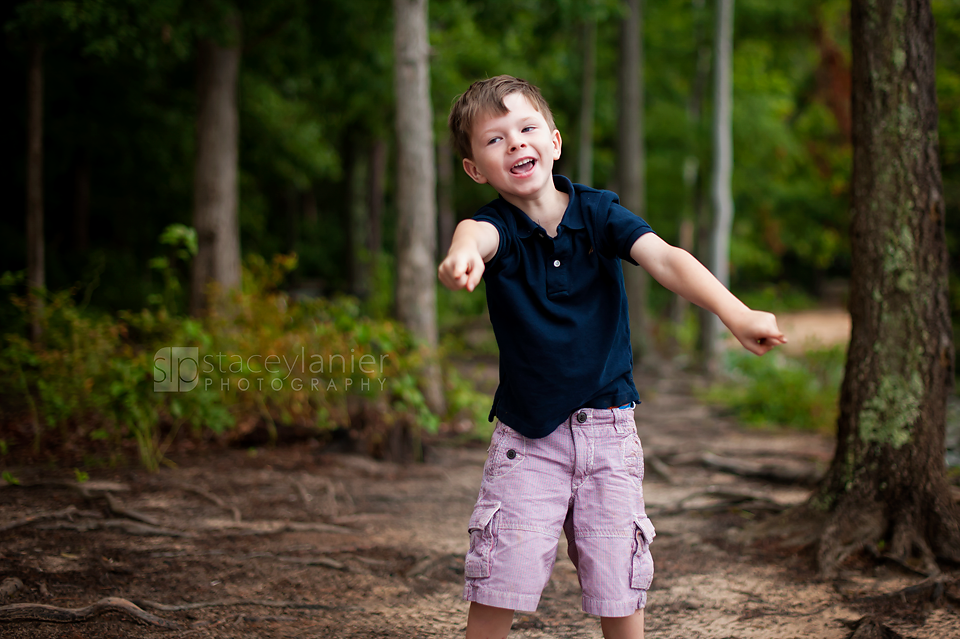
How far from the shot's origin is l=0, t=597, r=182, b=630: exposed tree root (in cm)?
258

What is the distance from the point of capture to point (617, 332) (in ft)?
7.22

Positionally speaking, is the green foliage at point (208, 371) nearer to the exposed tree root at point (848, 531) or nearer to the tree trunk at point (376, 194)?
the exposed tree root at point (848, 531)

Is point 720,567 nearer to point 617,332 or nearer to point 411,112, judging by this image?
point 617,332

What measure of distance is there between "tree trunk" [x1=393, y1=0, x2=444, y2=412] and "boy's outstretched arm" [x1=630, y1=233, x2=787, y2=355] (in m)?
4.94

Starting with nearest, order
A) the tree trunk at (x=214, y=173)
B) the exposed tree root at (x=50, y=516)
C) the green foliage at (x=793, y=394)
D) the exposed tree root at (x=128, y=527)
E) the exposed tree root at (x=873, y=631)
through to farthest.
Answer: the exposed tree root at (x=873, y=631) → the exposed tree root at (x=50, y=516) → the exposed tree root at (x=128, y=527) → the green foliage at (x=793, y=394) → the tree trunk at (x=214, y=173)

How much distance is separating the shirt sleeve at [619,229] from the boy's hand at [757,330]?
14.3 inches

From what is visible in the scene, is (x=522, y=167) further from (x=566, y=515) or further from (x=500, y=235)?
(x=566, y=515)

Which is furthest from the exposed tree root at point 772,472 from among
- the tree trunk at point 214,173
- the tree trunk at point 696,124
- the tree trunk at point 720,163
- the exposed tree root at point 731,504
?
the tree trunk at point 696,124

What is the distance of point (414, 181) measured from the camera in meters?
6.97

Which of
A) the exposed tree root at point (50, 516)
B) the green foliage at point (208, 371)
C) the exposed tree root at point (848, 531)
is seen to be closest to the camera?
the exposed tree root at point (848, 531)

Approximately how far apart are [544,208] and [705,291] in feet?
1.76

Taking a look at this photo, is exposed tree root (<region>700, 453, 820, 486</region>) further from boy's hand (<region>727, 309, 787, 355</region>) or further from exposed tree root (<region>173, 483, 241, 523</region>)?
boy's hand (<region>727, 309, 787, 355</region>)

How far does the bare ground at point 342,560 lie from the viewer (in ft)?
9.18

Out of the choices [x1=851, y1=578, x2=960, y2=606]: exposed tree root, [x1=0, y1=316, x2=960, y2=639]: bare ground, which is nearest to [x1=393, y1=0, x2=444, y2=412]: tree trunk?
[x1=0, y1=316, x2=960, y2=639]: bare ground
